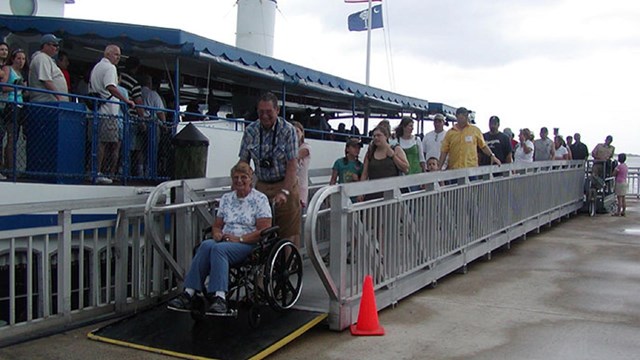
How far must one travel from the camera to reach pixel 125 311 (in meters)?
5.80

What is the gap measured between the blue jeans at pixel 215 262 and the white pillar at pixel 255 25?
11.6 metres

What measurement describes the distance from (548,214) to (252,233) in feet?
29.2

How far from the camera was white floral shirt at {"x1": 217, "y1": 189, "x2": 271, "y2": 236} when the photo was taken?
538 centimetres

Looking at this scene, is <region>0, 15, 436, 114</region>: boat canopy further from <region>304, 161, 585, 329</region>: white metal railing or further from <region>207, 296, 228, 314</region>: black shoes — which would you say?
<region>207, 296, 228, 314</region>: black shoes

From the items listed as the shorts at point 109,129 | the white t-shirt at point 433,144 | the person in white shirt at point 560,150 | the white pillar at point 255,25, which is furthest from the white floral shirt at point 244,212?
the person in white shirt at point 560,150

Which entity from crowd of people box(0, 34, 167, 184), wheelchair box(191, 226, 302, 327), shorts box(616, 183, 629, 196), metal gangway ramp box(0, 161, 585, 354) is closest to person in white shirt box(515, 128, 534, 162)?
shorts box(616, 183, 629, 196)

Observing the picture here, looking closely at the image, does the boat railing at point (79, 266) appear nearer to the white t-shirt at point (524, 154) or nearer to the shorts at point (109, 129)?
the shorts at point (109, 129)

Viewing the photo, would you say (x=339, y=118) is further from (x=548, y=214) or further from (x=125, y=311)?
(x=125, y=311)

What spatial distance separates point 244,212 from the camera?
17.7 feet

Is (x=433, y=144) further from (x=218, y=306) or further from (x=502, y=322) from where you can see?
(x=218, y=306)

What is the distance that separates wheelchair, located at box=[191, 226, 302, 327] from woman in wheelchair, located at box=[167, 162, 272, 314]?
9cm

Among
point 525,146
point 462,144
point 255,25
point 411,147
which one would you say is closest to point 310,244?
point 411,147

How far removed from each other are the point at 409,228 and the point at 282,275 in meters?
1.79

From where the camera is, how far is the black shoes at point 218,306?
4844mm
